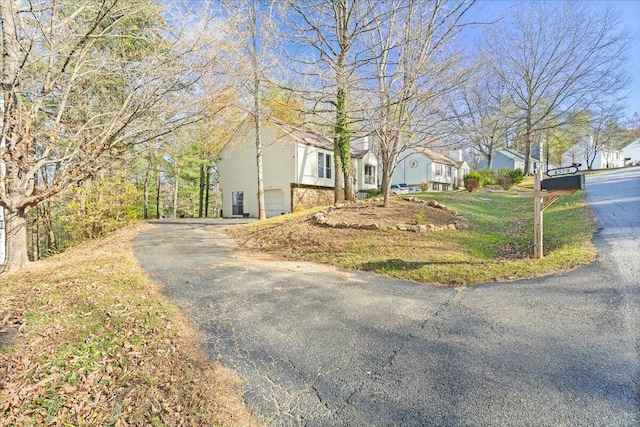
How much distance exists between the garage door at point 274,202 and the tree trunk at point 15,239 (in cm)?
1413

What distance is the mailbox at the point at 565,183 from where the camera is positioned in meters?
5.43

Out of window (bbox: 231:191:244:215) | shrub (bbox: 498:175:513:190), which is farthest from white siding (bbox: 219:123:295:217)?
shrub (bbox: 498:175:513:190)

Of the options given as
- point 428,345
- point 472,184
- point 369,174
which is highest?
point 369,174

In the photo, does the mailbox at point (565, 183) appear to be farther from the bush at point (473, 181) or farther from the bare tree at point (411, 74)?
the bush at point (473, 181)

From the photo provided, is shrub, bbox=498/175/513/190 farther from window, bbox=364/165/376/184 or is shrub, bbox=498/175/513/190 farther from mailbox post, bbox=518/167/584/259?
mailbox post, bbox=518/167/584/259

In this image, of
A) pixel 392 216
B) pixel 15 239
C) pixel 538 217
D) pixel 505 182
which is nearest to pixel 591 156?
pixel 505 182

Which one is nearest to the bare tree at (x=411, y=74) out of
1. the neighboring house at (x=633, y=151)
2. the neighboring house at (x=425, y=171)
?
the neighboring house at (x=425, y=171)

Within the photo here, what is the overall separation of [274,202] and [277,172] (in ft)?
6.56

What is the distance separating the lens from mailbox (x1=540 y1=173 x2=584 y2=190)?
5426mm

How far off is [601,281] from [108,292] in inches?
290

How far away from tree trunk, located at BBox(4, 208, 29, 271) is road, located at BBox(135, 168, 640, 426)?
3061mm

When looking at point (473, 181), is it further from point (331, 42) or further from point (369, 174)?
point (331, 42)

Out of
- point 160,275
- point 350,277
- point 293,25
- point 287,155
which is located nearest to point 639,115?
point 287,155

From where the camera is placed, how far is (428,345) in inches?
127
